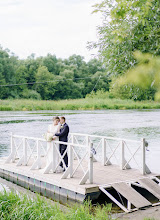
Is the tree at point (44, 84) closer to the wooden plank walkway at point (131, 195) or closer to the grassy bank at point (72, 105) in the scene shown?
the grassy bank at point (72, 105)

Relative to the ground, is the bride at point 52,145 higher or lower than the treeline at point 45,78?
lower

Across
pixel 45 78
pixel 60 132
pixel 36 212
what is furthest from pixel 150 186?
pixel 45 78

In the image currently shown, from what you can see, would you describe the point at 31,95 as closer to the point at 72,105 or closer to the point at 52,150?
the point at 72,105

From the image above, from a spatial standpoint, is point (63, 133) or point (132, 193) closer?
point (132, 193)

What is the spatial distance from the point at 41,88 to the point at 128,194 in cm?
5767

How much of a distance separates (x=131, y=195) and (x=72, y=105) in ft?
135

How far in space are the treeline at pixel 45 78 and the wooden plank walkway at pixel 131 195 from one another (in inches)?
2030

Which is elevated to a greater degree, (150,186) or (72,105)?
(72,105)

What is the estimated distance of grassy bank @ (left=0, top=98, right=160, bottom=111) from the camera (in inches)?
1865

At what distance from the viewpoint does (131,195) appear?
8.00m

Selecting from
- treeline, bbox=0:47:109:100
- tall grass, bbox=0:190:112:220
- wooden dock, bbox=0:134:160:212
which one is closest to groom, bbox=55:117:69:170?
wooden dock, bbox=0:134:160:212

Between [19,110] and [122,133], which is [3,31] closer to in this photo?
[19,110]

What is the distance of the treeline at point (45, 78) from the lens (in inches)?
2430

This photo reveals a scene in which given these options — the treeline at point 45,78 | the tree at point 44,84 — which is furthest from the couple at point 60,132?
the tree at point 44,84
